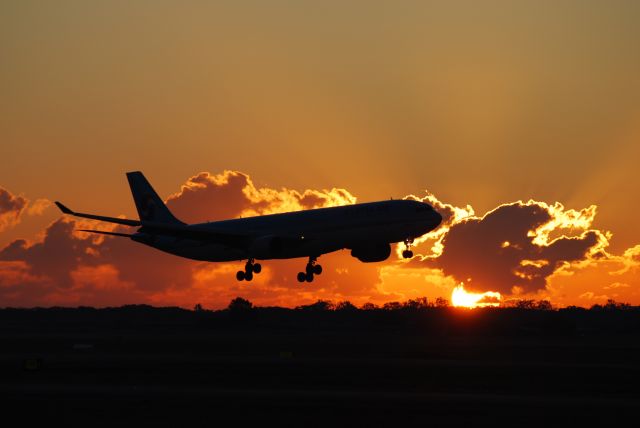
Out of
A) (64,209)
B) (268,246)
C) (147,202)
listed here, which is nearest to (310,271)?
(268,246)

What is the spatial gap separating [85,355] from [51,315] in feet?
253

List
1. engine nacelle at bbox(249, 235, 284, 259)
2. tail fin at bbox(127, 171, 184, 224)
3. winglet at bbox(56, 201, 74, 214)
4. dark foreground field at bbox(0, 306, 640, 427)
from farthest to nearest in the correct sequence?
tail fin at bbox(127, 171, 184, 224), engine nacelle at bbox(249, 235, 284, 259), winglet at bbox(56, 201, 74, 214), dark foreground field at bbox(0, 306, 640, 427)

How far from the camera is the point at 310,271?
78.7 m

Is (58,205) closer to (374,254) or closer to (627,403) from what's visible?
(374,254)

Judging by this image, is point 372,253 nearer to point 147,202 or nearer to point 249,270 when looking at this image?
point 249,270

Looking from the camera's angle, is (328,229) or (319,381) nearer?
(319,381)

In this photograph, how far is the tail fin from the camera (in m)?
102

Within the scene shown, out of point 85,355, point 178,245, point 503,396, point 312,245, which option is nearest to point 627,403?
point 503,396

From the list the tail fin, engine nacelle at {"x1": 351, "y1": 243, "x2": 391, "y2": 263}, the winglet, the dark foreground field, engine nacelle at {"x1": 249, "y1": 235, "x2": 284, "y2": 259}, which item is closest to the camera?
the dark foreground field

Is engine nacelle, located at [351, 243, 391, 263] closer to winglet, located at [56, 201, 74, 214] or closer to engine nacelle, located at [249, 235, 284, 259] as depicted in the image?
engine nacelle, located at [249, 235, 284, 259]

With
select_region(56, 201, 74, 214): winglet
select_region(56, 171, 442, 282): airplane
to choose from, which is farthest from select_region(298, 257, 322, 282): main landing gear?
select_region(56, 201, 74, 214): winglet

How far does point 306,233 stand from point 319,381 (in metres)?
37.4

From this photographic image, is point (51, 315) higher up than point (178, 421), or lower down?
higher up

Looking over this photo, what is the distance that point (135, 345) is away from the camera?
210ft
